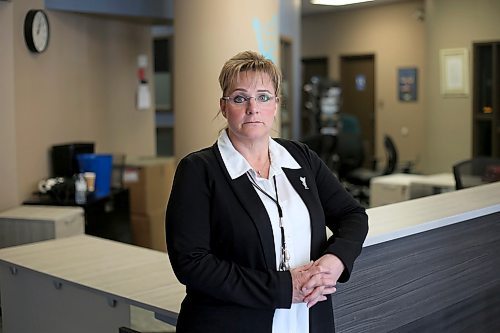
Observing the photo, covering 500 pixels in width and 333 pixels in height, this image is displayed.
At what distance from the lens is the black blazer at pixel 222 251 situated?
5.79 ft

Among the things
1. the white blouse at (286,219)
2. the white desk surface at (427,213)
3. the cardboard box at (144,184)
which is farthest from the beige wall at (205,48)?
the white blouse at (286,219)

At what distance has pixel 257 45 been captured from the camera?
5.75 metres

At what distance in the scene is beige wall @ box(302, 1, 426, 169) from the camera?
41.5 ft

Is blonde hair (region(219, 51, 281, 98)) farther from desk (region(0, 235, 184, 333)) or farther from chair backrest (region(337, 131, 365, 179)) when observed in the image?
chair backrest (region(337, 131, 365, 179))

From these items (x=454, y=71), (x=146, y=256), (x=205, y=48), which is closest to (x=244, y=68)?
(x=146, y=256)

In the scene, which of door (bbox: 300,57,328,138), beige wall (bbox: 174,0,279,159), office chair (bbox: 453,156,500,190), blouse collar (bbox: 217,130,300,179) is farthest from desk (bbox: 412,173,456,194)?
door (bbox: 300,57,328,138)

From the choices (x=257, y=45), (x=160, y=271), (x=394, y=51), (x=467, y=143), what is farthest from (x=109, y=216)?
(x=394, y=51)

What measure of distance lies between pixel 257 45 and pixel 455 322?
3.24 m

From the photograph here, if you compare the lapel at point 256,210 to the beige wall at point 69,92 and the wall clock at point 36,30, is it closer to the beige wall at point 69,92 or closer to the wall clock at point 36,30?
the beige wall at point 69,92

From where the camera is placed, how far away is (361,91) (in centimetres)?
1376

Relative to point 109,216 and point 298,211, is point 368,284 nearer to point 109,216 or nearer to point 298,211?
point 298,211

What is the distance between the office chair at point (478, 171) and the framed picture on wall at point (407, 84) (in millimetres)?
7471

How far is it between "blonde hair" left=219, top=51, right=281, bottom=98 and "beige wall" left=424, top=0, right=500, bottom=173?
810cm

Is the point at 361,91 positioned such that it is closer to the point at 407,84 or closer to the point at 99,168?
the point at 407,84
